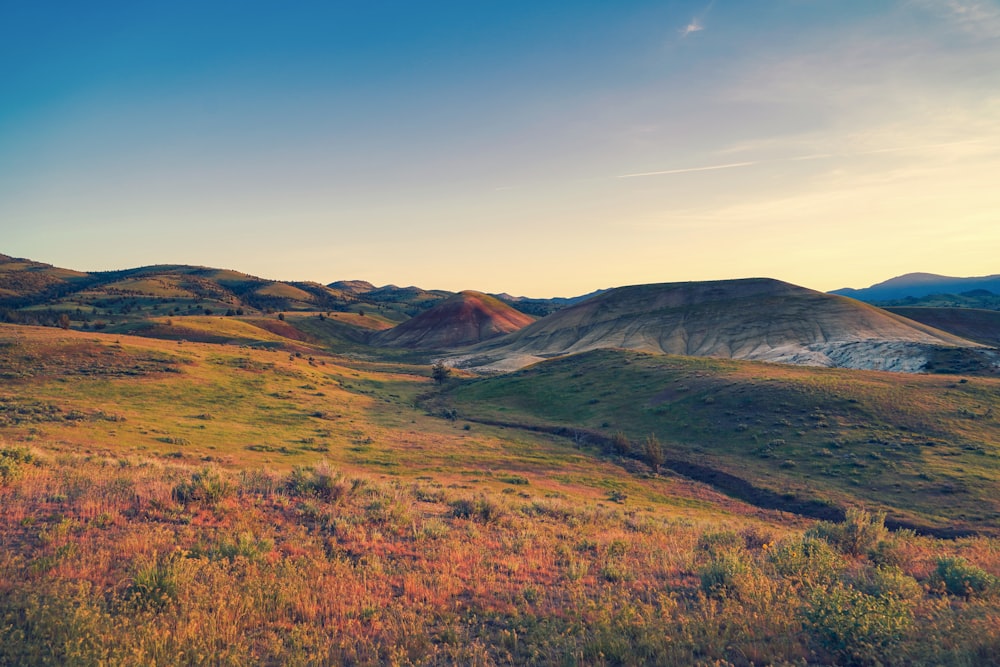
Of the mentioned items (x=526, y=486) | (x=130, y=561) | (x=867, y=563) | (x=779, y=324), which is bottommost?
(x=526, y=486)

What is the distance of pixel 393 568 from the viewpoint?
10164 millimetres

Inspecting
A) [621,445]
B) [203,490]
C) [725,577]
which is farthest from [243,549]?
[621,445]

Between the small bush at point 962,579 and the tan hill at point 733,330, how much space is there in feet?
230

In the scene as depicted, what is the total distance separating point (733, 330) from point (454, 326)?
298 feet

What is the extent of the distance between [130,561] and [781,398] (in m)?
45.9

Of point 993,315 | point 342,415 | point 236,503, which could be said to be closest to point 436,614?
point 236,503

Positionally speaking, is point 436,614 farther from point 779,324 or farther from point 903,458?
point 779,324

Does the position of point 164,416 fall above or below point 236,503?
below

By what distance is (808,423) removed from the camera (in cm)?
3819

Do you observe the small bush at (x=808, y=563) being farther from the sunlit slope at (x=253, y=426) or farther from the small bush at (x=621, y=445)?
the small bush at (x=621, y=445)

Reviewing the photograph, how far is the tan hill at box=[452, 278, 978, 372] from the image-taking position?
256 feet

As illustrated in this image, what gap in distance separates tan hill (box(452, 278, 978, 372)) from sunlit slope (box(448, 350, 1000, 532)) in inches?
1136

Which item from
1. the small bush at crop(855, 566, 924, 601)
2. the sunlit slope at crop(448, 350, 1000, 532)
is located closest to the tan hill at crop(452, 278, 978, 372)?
the sunlit slope at crop(448, 350, 1000, 532)

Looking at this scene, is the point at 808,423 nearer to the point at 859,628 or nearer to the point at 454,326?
the point at 859,628
